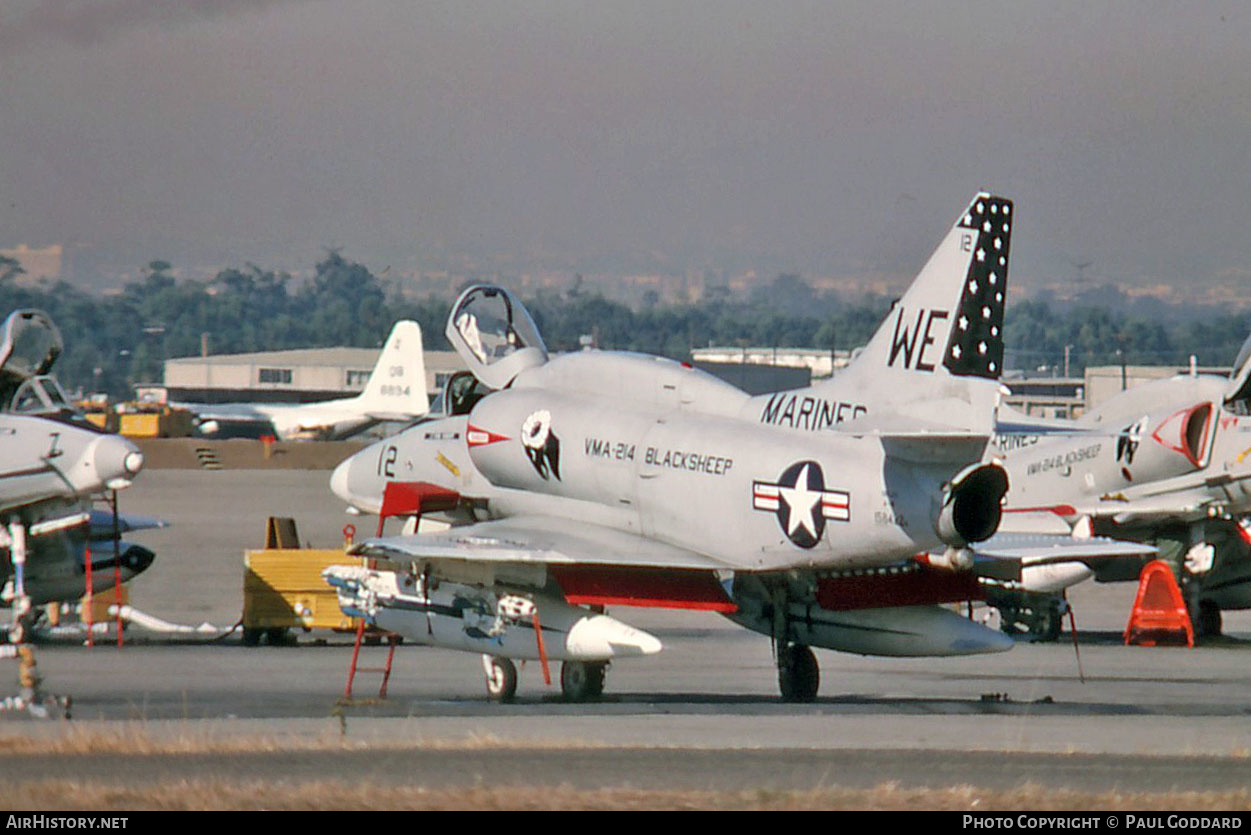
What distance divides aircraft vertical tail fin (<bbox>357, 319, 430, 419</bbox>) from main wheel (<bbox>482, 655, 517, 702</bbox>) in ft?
189

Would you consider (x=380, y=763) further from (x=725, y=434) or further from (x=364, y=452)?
(x=364, y=452)

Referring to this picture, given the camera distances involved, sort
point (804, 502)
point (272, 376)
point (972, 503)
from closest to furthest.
→ point (972, 503)
point (804, 502)
point (272, 376)

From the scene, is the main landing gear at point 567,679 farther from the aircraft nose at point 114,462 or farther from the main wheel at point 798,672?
the aircraft nose at point 114,462

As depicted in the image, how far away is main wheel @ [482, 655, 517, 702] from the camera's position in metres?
15.4

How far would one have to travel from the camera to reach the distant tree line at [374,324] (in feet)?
216

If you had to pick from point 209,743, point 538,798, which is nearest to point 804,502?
point 209,743

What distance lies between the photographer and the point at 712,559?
1504 cm

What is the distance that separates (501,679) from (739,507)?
8.86ft

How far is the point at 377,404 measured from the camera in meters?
74.6

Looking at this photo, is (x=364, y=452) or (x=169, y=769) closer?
(x=169, y=769)

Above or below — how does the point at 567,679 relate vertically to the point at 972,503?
below

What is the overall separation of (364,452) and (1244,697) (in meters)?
9.69

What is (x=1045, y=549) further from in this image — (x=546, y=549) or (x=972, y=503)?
(x=546, y=549)

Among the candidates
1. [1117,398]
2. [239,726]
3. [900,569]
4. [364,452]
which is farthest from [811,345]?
[239,726]
